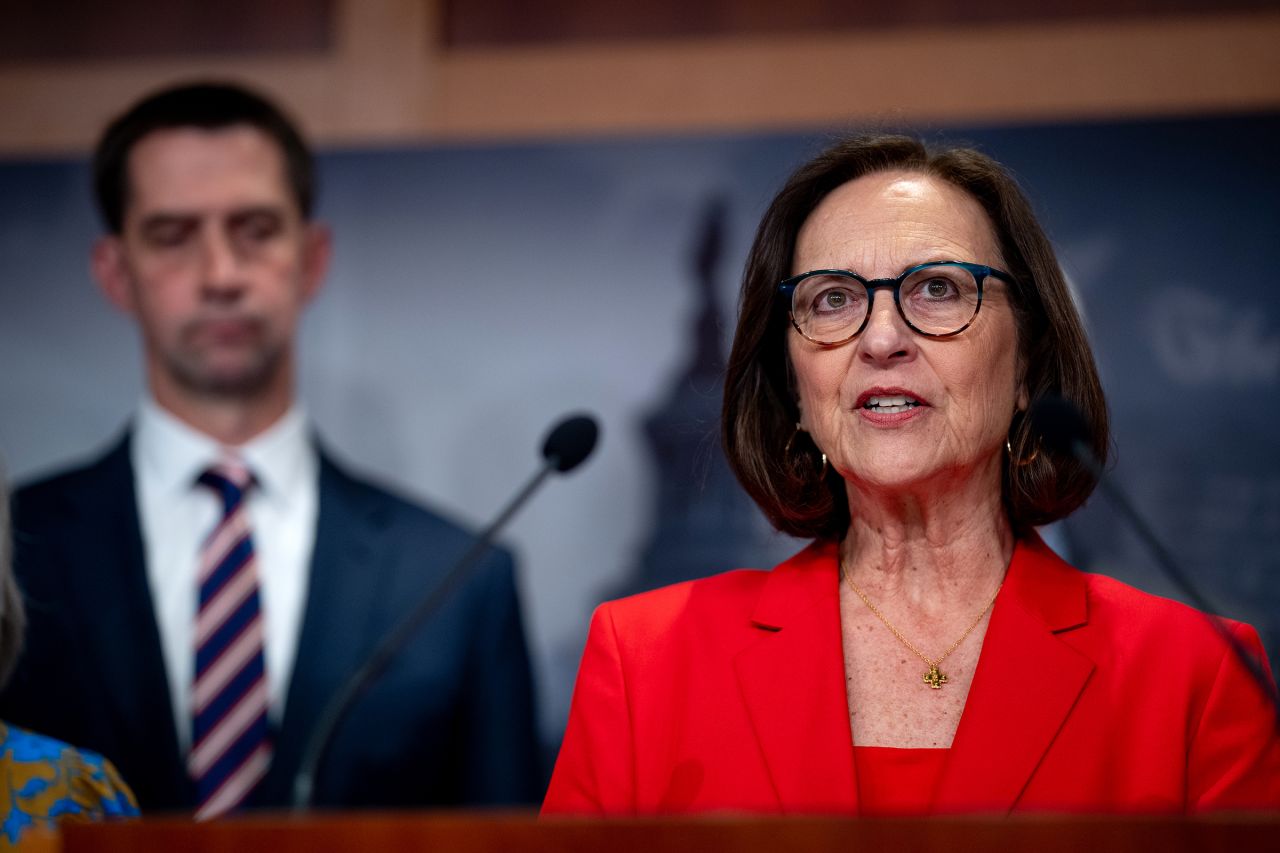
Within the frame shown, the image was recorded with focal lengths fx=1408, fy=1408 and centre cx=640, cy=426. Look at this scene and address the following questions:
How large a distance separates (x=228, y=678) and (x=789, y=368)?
1.51 m

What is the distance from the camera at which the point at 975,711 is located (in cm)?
182

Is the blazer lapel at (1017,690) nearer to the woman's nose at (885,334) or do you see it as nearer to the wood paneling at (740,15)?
the woman's nose at (885,334)

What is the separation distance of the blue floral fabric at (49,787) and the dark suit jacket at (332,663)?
947 millimetres

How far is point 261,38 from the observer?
12.7ft

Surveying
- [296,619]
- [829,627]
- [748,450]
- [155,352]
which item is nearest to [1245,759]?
[829,627]

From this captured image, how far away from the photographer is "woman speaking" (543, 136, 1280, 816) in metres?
1.80

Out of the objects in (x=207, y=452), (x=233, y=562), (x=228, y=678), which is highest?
(x=207, y=452)

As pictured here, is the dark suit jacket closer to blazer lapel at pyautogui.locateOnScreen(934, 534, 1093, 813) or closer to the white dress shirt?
the white dress shirt

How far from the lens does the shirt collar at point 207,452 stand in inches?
129

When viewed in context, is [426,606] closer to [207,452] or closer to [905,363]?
[905,363]

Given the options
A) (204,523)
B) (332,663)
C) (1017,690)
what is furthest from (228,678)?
(1017,690)

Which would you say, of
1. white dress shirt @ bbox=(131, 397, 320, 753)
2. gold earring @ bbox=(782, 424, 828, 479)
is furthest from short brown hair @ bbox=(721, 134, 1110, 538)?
white dress shirt @ bbox=(131, 397, 320, 753)

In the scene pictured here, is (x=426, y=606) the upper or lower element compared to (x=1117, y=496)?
lower

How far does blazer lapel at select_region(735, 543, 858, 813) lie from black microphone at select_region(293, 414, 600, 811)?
389 mm
